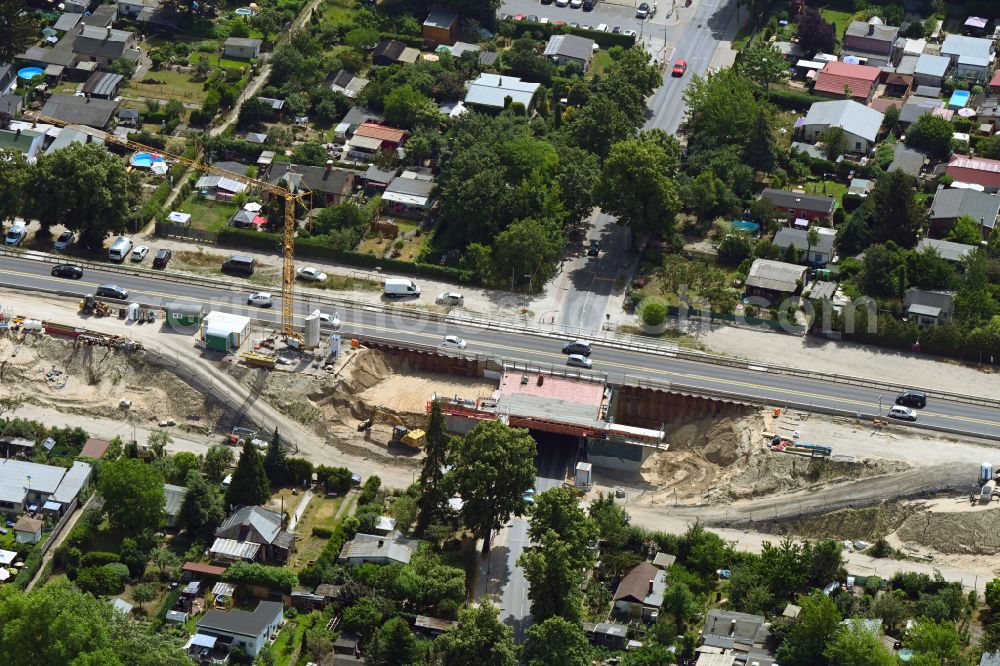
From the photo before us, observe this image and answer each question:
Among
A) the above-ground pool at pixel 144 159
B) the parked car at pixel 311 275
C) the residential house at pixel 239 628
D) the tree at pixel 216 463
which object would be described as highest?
the above-ground pool at pixel 144 159

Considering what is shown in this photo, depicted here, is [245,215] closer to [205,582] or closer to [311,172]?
[311,172]

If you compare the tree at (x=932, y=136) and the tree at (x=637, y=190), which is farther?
the tree at (x=932, y=136)

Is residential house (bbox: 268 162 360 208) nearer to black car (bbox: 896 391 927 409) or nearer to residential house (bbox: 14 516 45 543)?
residential house (bbox: 14 516 45 543)

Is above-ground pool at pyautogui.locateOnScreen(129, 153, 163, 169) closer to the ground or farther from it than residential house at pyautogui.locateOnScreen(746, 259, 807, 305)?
farther from it

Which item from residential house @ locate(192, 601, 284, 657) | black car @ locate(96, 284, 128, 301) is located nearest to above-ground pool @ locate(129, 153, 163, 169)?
black car @ locate(96, 284, 128, 301)

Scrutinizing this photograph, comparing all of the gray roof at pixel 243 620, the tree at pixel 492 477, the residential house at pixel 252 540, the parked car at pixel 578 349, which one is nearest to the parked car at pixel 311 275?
the parked car at pixel 578 349

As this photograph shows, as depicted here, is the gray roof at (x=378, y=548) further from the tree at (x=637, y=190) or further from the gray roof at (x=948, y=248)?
the gray roof at (x=948, y=248)

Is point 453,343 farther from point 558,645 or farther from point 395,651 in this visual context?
point 558,645
